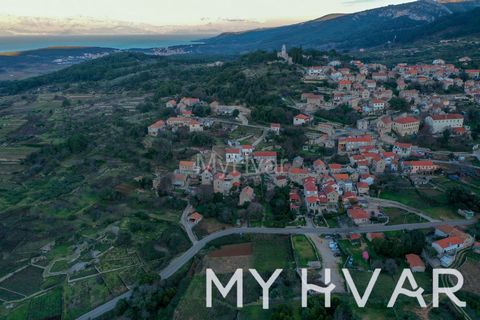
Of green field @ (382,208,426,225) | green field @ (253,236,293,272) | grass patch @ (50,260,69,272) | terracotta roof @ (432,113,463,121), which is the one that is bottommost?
grass patch @ (50,260,69,272)

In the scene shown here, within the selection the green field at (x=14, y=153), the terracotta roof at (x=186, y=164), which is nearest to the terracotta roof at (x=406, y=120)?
the terracotta roof at (x=186, y=164)

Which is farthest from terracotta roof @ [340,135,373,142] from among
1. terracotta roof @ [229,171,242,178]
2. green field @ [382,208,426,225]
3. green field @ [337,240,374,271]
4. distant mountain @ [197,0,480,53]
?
distant mountain @ [197,0,480,53]

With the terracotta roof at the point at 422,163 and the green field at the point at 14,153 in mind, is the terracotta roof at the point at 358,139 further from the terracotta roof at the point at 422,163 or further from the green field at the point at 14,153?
the green field at the point at 14,153

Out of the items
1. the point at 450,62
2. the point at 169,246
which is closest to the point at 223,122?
the point at 169,246

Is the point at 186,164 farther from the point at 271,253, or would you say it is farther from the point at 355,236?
the point at 355,236

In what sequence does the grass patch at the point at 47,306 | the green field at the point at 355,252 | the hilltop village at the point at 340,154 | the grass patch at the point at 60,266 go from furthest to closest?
1. the hilltop village at the point at 340,154
2. the grass patch at the point at 60,266
3. the green field at the point at 355,252
4. the grass patch at the point at 47,306

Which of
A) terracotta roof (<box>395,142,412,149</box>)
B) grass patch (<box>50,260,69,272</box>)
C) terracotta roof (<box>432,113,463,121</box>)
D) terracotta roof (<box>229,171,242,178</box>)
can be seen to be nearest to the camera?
grass patch (<box>50,260,69,272</box>)

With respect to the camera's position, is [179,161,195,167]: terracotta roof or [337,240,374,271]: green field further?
[179,161,195,167]: terracotta roof

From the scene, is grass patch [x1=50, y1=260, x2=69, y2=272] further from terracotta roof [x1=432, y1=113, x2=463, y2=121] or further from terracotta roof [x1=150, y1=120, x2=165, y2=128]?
terracotta roof [x1=432, y1=113, x2=463, y2=121]

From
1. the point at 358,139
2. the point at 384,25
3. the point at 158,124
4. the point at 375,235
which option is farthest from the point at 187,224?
the point at 384,25

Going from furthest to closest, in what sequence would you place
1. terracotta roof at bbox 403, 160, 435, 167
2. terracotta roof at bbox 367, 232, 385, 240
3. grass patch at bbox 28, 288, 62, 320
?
terracotta roof at bbox 403, 160, 435, 167 < terracotta roof at bbox 367, 232, 385, 240 < grass patch at bbox 28, 288, 62, 320

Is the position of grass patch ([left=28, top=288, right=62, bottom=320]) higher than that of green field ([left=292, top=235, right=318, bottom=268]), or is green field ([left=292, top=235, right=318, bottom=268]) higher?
green field ([left=292, top=235, right=318, bottom=268])
